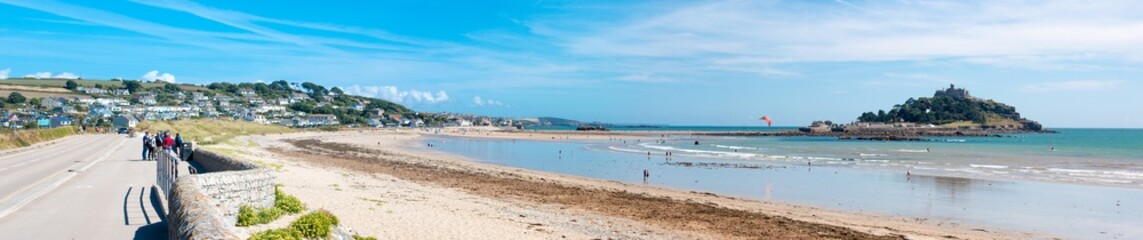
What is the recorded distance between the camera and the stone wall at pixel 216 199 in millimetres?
6324

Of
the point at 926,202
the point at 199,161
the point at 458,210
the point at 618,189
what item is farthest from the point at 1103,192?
the point at 199,161

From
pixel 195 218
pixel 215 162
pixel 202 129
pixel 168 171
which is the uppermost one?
pixel 202 129

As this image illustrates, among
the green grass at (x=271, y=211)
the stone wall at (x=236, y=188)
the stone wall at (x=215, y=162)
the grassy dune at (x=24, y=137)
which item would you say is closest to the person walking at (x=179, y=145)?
the stone wall at (x=215, y=162)

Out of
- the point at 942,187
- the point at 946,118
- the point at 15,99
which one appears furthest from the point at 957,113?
the point at 15,99

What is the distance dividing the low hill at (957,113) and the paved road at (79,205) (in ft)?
527

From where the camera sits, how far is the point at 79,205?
487 inches

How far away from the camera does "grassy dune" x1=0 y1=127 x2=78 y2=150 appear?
38438 millimetres

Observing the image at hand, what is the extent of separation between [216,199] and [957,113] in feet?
591

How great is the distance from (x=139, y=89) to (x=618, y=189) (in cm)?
19342

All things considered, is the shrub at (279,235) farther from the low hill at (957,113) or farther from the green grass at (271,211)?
the low hill at (957,113)

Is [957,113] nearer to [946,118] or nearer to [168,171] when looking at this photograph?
[946,118]

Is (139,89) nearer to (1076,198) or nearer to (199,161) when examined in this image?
(199,161)

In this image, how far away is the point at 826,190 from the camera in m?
25.5

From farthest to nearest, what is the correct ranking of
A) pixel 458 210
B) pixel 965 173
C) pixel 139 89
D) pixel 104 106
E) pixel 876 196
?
pixel 139 89
pixel 104 106
pixel 965 173
pixel 876 196
pixel 458 210
